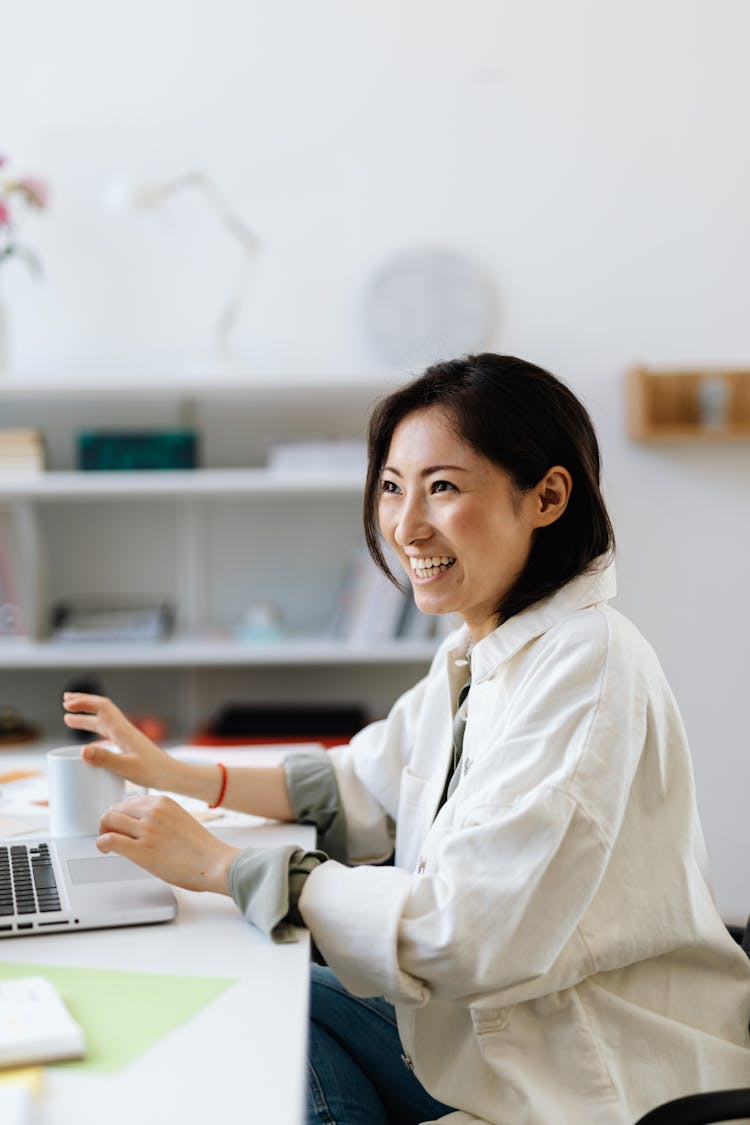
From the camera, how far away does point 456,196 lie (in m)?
3.12

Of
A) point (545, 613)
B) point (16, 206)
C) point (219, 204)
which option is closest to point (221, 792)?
point (545, 613)

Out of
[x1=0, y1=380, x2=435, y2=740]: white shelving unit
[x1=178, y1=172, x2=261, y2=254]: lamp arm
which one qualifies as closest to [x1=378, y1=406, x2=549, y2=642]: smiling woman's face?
[x1=0, y1=380, x2=435, y2=740]: white shelving unit

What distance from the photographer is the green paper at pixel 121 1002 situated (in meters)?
0.87

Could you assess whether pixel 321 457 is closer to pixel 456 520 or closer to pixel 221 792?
pixel 221 792

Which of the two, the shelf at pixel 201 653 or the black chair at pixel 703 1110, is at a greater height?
the black chair at pixel 703 1110

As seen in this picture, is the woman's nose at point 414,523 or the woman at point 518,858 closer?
the woman at point 518,858

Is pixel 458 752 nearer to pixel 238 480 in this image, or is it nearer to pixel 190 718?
pixel 238 480

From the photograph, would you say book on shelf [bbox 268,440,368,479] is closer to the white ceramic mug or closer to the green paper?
the white ceramic mug

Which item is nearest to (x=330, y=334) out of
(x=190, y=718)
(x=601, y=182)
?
(x=601, y=182)

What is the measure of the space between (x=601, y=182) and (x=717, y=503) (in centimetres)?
92

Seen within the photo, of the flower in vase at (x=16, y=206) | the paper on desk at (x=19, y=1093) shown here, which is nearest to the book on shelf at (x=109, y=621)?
the flower in vase at (x=16, y=206)

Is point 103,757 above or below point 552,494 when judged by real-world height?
below

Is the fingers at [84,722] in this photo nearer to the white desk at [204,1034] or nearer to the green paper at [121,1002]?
the white desk at [204,1034]

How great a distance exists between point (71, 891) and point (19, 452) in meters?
1.86
